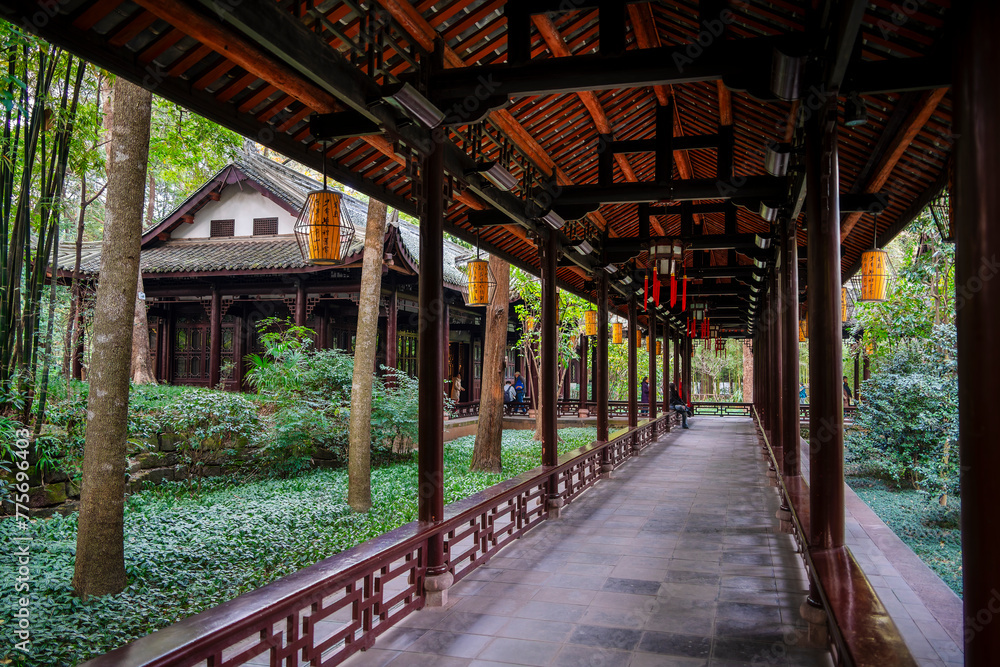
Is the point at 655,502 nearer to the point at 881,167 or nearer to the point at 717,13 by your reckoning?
the point at 881,167

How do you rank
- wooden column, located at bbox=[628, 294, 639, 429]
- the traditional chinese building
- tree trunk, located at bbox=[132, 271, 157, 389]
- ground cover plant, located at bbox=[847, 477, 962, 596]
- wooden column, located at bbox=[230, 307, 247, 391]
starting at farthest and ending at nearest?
wooden column, located at bbox=[230, 307, 247, 391] → the traditional chinese building → tree trunk, located at bbox=[132, 271, 157, 389] → wooden column, located at bbox=[628, 294, 639, 429] → ground cover plant, located at bbox=[847, 477, 962, 596]

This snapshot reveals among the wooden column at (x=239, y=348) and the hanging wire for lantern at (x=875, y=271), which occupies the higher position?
the hanging wire for lantern at (x=875, y=271)

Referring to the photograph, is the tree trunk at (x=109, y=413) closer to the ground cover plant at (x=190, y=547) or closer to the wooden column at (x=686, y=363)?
the ground cover plant at (x=190, y=547)

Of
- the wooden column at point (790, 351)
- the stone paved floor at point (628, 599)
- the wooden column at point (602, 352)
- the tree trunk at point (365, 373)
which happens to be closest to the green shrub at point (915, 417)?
the stone paved floor at point (628, 599)

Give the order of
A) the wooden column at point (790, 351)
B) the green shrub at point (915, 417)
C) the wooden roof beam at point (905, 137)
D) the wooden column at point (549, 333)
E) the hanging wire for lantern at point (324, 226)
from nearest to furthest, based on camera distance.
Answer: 1. the wooden roof beam at point (905, 137)
2. the hanging wire for lantern at point (324, 226)
3. the wooden column at point (790, 351)
4. the wooden column at point (549, 333)
5. the green shrub at point (915, 417)

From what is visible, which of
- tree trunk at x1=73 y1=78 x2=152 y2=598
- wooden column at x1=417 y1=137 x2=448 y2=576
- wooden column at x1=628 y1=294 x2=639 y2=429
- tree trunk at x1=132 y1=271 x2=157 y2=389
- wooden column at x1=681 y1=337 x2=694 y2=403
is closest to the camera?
wooden column at x1=417 y1=137 x2=448 y2=576

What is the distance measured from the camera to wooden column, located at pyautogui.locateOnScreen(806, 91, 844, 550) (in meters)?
3.52

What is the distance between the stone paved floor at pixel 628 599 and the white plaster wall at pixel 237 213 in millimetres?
9558

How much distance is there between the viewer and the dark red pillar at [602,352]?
918 centimetres

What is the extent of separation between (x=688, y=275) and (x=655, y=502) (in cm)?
423

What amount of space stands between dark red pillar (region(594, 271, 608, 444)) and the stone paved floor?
1.94 meters

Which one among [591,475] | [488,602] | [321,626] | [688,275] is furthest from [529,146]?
[688,275]

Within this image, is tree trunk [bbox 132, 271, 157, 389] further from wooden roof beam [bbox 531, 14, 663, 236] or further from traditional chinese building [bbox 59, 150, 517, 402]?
wooden roof beam [bbox 531, 14, 663, 236]

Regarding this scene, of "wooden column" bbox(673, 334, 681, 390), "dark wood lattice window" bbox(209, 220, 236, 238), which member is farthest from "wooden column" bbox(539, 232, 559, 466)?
"wooden column" bbox(673, 334, 681, 390)
